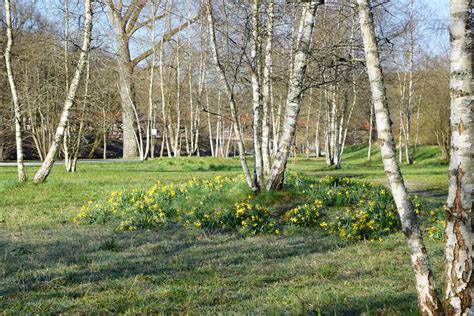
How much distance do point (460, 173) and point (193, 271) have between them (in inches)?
125

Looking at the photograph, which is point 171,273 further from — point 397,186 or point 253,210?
point 253,210

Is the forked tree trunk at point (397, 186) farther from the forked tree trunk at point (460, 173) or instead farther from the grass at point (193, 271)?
the grass at point (193, 271)

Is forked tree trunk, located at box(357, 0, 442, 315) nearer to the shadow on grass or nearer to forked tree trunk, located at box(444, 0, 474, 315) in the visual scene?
forked tree trunk, located at box(444, 0, 474, 315)

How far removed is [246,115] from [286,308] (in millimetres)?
32718

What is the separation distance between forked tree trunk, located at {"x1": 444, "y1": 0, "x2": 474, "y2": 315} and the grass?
2.04ft

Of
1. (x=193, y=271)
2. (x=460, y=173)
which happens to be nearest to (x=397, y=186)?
(x=460, y=173)

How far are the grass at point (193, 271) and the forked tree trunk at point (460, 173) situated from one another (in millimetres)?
622

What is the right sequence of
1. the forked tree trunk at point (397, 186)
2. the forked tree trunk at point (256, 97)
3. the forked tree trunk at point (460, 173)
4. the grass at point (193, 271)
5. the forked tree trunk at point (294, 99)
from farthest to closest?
the forked tree trunk at point (256, 97), the forked tree trunk at point (294, 99), the grass at point (193, 271), the forked tree trunk at point (397, 186), the forked tree trunk at point (460, 173)

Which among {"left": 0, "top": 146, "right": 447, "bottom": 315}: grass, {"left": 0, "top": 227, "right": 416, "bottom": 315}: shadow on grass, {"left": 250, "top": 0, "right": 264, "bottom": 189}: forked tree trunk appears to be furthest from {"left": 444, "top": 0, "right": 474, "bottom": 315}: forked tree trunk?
{"left": 250, "top": 0, "right": 264, "bottom": 189}: forked tree trunk

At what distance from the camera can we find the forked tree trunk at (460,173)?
112 inches

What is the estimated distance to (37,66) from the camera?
23391mm

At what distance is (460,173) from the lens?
9.41 ft

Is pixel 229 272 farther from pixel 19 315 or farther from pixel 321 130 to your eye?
pixel 321 130

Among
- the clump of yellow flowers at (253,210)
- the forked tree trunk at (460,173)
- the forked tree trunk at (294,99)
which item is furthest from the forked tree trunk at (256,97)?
the forked tree trunk at (460,173)
